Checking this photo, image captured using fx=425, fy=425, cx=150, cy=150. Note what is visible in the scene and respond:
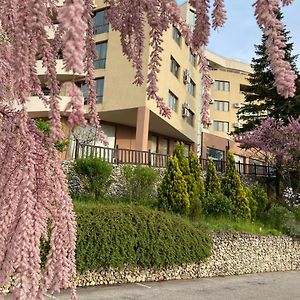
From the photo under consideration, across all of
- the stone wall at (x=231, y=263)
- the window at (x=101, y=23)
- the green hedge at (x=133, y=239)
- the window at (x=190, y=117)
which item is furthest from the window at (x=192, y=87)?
the window at (x=101, y=23)

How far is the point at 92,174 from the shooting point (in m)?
13.2

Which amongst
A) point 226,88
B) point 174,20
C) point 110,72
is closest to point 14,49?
point 174,20

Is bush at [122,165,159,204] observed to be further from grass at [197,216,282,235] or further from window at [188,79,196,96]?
window at [188,79,196,96]

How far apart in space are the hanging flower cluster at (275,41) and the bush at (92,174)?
1210cm

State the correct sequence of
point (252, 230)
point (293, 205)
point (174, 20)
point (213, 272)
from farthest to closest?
point (293, 205) → point (252, 230) → point (213, 272) → point (174, 20)

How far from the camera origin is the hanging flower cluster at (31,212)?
1.17m

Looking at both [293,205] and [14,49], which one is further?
[293,205]

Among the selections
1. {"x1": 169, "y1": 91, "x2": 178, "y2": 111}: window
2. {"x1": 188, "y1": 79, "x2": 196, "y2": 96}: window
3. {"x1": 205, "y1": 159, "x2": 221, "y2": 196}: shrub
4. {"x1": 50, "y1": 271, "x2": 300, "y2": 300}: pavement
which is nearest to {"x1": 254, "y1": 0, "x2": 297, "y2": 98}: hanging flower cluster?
{"x1": 50, "y1": 271, "x2": 300, "y2": 300}: pavement

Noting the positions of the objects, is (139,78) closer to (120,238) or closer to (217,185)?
(120,238)

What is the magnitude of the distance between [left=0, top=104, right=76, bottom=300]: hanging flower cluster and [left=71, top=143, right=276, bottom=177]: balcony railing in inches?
516

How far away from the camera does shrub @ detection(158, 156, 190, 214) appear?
12.9 meters

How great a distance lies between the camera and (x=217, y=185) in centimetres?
1523

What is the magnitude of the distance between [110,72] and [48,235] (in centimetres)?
2062

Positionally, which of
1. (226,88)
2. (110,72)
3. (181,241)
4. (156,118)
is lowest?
(181,241)
